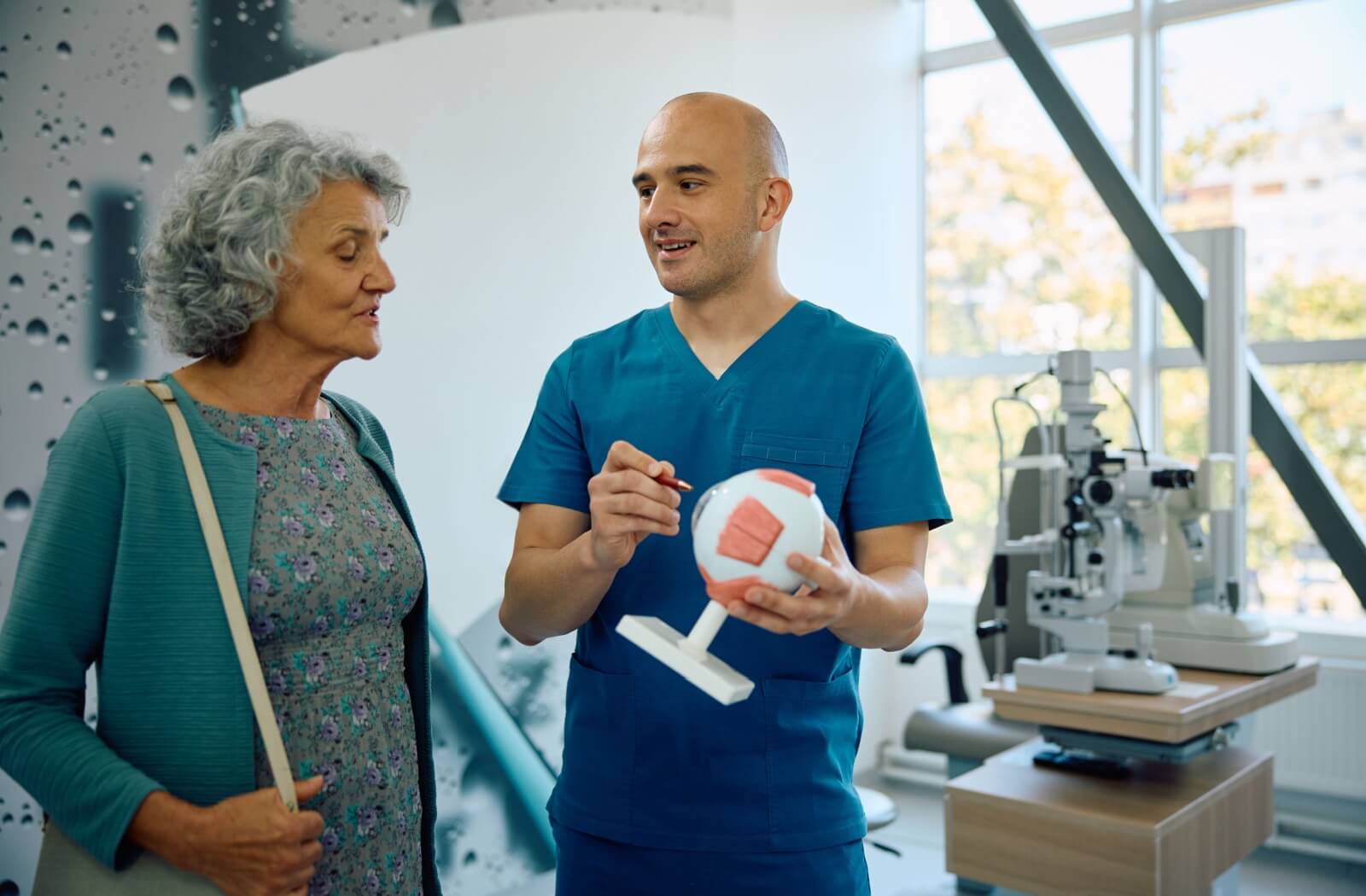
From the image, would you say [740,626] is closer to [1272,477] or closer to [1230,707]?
[1230,707]

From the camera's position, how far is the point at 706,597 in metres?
1.32

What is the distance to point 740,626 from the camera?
4.35 ft

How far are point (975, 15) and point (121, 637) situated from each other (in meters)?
4.68

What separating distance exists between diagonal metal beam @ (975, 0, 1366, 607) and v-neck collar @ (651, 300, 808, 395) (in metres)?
2.67

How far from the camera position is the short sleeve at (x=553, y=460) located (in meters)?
1.38

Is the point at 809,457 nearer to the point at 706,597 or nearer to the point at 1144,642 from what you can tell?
the point at 706,597

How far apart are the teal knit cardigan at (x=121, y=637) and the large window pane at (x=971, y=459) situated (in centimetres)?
400

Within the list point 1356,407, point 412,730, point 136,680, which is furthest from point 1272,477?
point 136,680

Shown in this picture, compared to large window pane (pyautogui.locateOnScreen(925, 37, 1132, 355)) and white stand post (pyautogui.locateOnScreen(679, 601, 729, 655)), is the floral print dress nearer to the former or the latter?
white stand post (pyautogui.locateOnScreen(679, 601, 729, 655))

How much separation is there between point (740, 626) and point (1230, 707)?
170cm

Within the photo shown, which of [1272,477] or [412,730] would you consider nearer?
[412,730]

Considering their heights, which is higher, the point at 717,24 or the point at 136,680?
the point at 717,24

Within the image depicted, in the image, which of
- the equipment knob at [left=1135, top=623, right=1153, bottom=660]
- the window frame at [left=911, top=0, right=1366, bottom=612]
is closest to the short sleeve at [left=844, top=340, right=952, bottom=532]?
the equipment knob at [left=1135, top=623, right=1153, bottom=660]

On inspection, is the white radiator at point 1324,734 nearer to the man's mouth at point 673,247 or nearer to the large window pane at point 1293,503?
the large window pane at point 1293,503
